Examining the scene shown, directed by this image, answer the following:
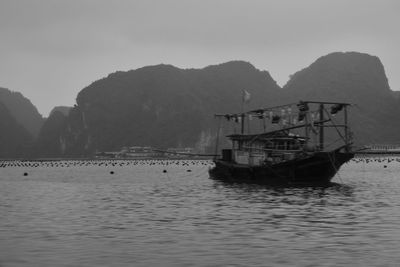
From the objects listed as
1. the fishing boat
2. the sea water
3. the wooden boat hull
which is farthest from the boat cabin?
the sea water

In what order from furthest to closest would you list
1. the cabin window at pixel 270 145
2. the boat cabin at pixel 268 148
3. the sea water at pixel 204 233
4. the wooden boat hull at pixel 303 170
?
the cabin window at pixel 270 145 → the boat cabin at pixel 268 148 → the wooden boat hull at pixel 303 170 → the sea water at pixel 204 233

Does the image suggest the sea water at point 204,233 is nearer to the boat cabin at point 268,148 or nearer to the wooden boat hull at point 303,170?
the wooden boat hull at point 303,170

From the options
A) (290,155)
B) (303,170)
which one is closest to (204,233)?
(303,170)

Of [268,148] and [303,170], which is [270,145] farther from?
[303,170]

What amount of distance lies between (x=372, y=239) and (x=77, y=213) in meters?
16.6

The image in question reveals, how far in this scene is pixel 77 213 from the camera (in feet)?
106

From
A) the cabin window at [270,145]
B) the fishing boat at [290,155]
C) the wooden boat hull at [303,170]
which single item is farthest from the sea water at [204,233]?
the cabin window at [270,145]

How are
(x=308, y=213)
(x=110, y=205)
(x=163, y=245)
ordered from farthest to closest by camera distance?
1. (x=110, y=205)
2. (x=308, y=213)
3. (x=163, y=245)

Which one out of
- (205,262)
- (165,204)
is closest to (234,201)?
(165,204)

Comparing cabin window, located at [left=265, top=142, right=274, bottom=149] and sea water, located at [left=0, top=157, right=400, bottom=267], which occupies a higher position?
cabin window, located at [left=265, top=142, right=274, bottom=149]

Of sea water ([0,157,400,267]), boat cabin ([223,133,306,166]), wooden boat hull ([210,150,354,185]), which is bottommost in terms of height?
sea water ([0,157,400,267])

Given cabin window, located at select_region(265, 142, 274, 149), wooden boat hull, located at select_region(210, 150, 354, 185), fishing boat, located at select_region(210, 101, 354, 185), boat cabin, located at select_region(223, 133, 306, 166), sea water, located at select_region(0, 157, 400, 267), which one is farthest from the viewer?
cabin window, located at select_region(265, 142, 274, 149)

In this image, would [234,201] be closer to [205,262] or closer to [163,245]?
[163,245]

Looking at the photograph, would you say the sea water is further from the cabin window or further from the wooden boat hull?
the cabin window
